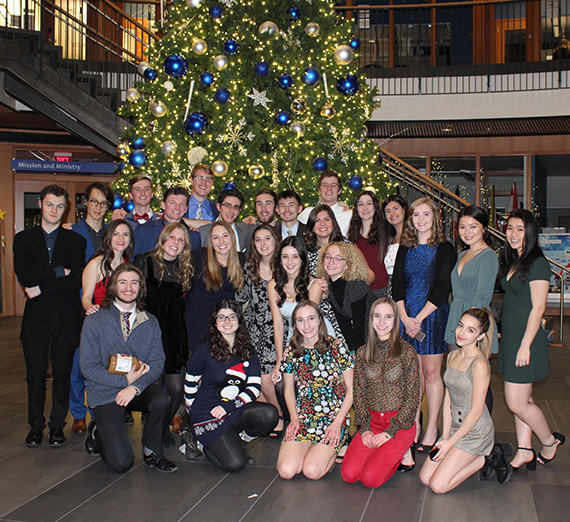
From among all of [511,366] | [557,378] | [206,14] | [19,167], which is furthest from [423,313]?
[19,167]

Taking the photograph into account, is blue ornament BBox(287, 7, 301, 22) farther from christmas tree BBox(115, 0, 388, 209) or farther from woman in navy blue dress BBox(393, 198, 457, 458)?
woman in navy blue dress BBox(393, 198, 457, 458)

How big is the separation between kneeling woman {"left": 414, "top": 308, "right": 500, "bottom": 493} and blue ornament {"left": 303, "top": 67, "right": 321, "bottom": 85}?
13.0ft

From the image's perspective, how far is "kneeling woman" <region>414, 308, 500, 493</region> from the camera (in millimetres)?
3309

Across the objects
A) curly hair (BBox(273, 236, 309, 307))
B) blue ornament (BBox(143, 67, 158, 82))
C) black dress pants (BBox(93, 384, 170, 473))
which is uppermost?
blue ornament (BBox(143, 67, 158, 82))

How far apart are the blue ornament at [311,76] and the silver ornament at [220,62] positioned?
0.89 metres

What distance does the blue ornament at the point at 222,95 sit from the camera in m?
6.39

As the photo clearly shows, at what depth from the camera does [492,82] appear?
40.7ft

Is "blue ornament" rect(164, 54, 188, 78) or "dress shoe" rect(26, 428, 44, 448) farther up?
"blue ornament" rect(164, 54, 188, 78)

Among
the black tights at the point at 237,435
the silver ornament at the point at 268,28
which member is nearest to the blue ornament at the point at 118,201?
the silver ornament at the point at 268,28

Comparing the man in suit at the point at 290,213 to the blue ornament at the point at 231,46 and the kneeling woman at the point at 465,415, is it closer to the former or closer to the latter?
the kneeling woman at the point at 465,415

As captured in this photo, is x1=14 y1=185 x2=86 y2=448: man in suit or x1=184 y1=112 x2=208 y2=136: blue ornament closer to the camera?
x1=14 y1=185 x2=86 y2=448: man in suit

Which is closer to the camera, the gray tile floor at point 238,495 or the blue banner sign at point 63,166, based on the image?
the gray tile floor at point 238,495

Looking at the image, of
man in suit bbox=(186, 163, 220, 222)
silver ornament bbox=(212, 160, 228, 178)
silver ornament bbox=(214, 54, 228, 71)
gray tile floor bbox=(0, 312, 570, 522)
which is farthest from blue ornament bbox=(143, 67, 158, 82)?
gray tile floor bbox=(0, 312, 570, 522)

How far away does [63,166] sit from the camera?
36.6 feet
